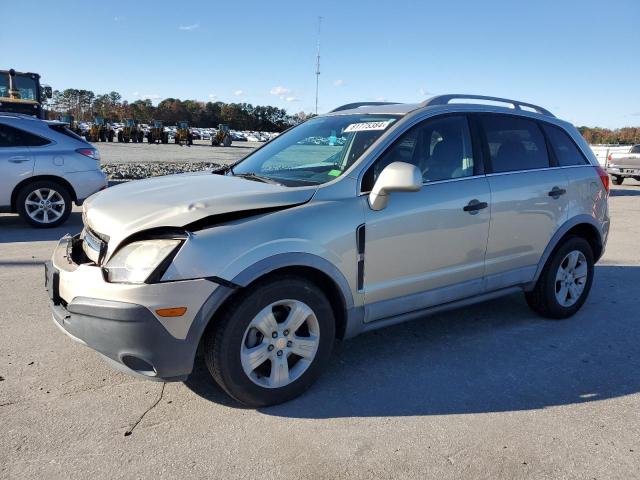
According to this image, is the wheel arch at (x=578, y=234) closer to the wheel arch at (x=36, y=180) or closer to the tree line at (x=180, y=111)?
the wheel arch at (x=36, y=180)

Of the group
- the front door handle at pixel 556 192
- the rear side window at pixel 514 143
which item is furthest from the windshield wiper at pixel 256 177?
the front door handle at pixel 556 192

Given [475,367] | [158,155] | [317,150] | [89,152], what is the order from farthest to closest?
1. [158,155]
2. [89,152]
3. [317,150]
4. [475,367]

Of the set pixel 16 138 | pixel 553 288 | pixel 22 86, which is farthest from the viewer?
pixel 22 86

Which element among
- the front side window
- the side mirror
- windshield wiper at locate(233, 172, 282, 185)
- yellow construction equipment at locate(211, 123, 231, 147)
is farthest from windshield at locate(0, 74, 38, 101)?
yellow construction equipment at locate(211, 123, 231, 147)

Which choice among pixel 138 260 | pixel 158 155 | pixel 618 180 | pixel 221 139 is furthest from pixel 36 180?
pixel 221 139

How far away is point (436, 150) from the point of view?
12.9 ft

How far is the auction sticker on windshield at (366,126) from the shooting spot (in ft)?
12.3

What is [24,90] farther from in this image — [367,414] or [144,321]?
[367,414]

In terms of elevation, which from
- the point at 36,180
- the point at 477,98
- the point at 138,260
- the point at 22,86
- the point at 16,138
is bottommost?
the point at 36,180

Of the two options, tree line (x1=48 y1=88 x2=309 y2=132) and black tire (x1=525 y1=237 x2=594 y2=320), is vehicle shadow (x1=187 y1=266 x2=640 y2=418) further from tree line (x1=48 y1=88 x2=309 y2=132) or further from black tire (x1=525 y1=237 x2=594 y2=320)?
tree line (x1=48 y1=88 x2=309 y2=132)

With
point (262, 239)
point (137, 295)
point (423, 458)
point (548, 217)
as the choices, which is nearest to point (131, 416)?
point (137, 295)

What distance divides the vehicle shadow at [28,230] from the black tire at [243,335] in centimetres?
550

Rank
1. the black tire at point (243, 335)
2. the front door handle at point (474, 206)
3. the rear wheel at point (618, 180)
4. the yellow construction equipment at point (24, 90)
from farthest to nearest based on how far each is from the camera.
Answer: the rear wheel at point (618, 180) < the yellow construction equipment at point (24, 90) < the front door handle at point (474, 206) < the black tire at point (243, 335)

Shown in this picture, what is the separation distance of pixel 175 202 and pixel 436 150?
1903 mm
